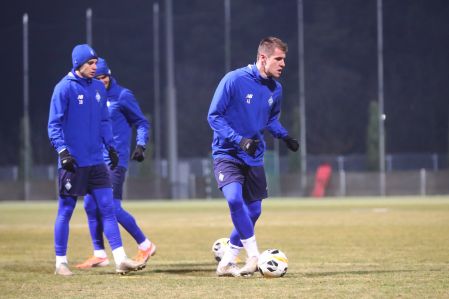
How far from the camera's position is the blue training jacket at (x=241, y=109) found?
994cm

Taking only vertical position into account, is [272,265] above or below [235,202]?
below

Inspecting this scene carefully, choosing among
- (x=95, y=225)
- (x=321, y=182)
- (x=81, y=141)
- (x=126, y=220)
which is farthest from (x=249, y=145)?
(x=321, y=182)

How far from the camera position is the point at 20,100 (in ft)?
161

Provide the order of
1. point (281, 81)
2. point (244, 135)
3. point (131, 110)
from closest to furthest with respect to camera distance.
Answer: point (244, 135), point (131, 110), point (281, 81)

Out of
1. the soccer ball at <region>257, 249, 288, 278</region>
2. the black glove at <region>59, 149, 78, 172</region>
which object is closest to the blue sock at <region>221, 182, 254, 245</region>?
the soccer ball at <region>257, 249, 288, 278</region>

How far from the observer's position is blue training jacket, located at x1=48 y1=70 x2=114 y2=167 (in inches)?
411

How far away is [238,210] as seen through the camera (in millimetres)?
9898

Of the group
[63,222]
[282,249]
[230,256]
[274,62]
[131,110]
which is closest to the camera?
[274,62]

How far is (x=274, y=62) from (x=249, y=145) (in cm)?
87

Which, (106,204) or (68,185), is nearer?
(68,185)

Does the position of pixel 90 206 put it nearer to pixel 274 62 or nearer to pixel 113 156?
pixel 113 156

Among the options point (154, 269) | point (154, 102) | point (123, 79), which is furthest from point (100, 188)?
point (123, 79)

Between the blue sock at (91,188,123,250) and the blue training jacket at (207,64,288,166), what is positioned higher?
the blue training jacket at (207,64,288,166)

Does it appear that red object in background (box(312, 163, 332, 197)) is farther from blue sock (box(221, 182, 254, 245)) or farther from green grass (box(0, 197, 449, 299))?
blue sock (box(221, 182, 254, 245))
